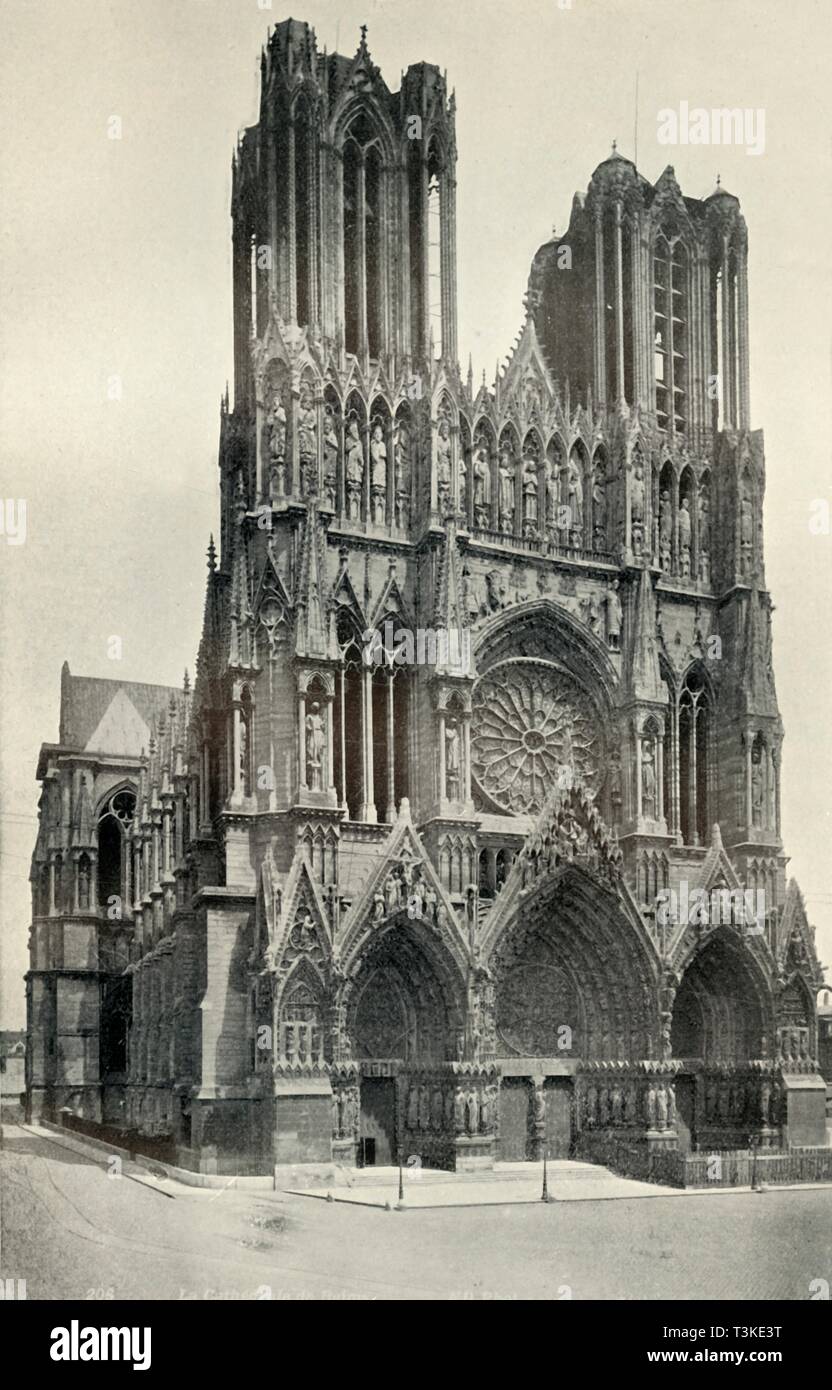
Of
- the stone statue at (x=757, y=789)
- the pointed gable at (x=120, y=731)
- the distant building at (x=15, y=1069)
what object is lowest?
the distant building at (x=15, y=1069)

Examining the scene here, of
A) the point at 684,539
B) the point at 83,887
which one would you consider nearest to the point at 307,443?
the point at 684,539

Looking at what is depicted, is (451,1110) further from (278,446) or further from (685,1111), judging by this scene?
(278,446)

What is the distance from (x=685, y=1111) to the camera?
40500 mm

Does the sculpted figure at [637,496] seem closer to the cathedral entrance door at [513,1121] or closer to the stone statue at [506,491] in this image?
the stone statue at [506,491]

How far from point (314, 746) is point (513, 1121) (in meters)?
9.70

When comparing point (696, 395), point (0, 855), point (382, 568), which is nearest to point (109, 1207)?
point (0, 855)

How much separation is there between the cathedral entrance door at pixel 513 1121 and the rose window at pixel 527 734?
6507 millimetres

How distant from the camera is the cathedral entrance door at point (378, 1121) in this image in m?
36.9

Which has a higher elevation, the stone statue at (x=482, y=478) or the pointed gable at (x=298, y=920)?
the stone statue at (x=482, y=478)

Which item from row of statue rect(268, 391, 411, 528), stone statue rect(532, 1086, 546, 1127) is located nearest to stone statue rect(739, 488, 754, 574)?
row of statue rect(268, 391, 411, 528)

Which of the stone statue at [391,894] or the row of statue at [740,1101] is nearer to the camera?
the stone statue at [391,894]

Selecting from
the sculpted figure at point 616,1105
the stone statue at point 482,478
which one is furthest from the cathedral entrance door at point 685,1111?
the stone statue at point 482,478

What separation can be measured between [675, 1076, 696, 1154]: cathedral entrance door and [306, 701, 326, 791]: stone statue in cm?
1181

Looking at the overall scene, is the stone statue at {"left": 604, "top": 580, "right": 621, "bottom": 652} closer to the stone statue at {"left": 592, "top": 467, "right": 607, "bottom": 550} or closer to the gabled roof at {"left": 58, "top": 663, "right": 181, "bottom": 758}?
the stone statue at {"left": 592, "top": 467, "right": 607, "bottom": 550}
